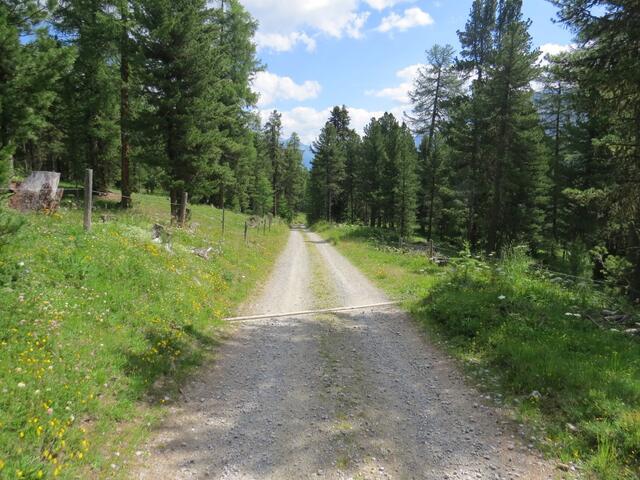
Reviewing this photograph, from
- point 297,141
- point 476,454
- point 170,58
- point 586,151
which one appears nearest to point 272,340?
point 476,454

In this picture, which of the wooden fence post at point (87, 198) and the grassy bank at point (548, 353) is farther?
the wooden fence post at point (87, 198)

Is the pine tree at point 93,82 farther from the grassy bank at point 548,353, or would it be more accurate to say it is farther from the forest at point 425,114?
the grassy bank at point 548,353

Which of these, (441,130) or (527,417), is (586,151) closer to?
(441,130)

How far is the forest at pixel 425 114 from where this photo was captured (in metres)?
11.0

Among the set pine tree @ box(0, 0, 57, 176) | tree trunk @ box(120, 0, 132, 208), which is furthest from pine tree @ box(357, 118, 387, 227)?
pine tree @ box(0, 0, 57, 176)

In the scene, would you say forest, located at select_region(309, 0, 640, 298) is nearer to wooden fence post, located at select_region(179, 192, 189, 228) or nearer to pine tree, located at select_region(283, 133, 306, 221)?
wooden fence post, located at select_region(179, 192, 189, 228)

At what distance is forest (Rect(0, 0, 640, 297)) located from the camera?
36.2 ft

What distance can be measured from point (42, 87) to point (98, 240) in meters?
8.56

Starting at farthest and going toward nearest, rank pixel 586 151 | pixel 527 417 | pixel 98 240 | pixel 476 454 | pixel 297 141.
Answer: pixel 297 141
pixel 586 151
pixel 98 240
pixel 527 417
pixel 476 454

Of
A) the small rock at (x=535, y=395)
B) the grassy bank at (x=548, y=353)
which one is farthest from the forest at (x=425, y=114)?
the small rock at (x=535, y=395)

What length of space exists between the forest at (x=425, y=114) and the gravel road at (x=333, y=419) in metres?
4.50

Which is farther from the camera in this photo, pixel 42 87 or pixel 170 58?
pixel 170 58

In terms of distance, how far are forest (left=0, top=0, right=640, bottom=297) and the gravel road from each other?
4.50 metres

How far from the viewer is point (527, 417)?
5207mm
